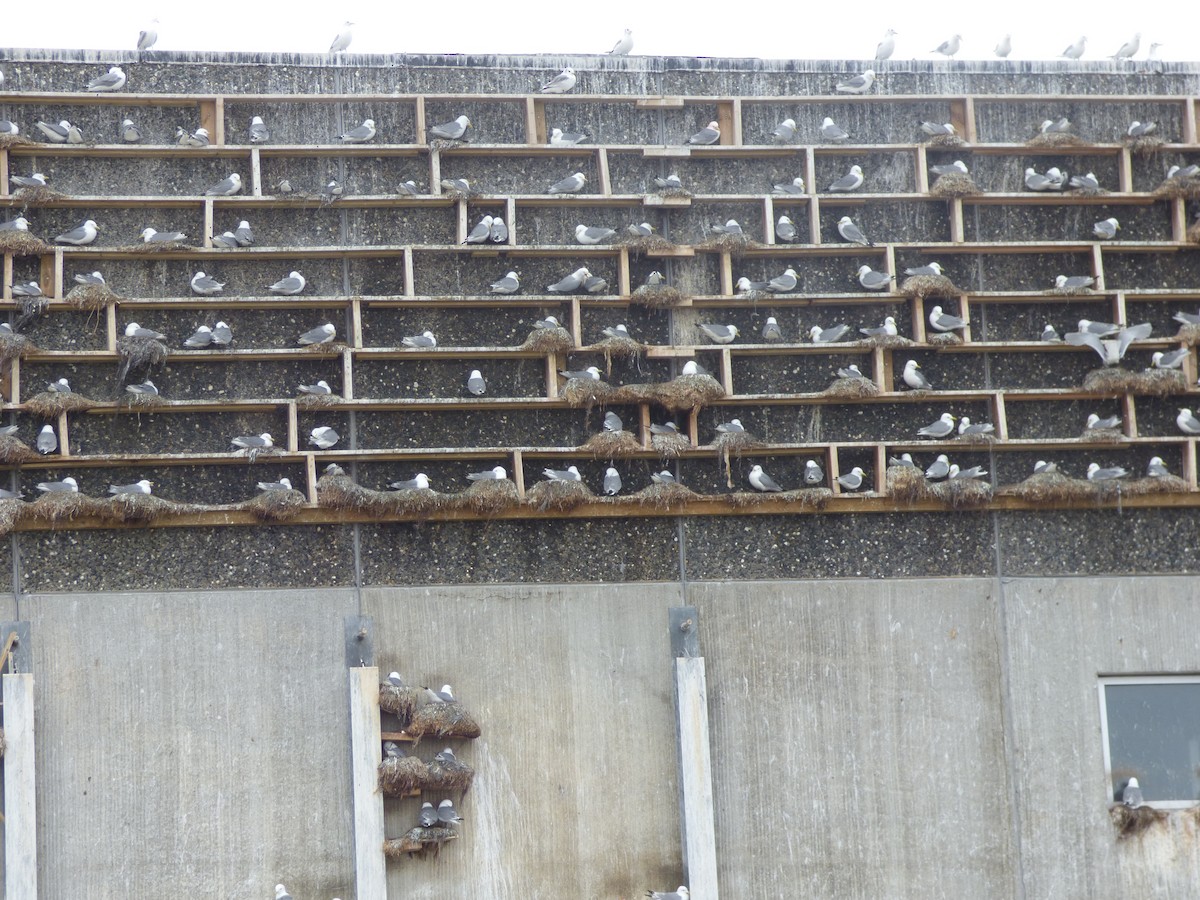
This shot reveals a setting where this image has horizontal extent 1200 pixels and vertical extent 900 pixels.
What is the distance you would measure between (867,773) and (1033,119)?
6.14m

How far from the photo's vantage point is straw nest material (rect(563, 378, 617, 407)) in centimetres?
1413

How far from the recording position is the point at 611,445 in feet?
46.0

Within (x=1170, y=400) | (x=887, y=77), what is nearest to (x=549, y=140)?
(x=887, y=77)

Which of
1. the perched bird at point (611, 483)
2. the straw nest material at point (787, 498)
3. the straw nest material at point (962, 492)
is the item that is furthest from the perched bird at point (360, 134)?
the straw nest material at point (962, 492)

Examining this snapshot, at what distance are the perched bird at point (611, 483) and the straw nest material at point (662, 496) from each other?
150mm

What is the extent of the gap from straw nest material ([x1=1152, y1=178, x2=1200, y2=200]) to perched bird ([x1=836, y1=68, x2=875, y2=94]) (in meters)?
2.78

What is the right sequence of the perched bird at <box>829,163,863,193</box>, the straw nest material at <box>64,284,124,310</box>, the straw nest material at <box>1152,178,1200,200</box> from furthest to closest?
the straw nest material at <box>1152,178,1200,200</box> → the perched bird at <box>829,163,863,193</box> → the straw nest material at <box>64,284,124,310</box>

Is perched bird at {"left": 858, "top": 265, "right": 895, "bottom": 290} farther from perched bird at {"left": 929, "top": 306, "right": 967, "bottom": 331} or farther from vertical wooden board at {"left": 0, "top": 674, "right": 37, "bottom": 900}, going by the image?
vertical wooden board at {"left": 0, "top": 674, "right": 37, "bottom": 900}

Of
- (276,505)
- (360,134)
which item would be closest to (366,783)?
(276,505)

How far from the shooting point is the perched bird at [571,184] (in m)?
14.6

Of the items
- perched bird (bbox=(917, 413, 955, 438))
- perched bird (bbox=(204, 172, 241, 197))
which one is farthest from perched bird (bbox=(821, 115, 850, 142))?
perched bird (bbox=(204, 172, 241, 197))

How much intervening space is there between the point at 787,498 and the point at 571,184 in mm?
3292

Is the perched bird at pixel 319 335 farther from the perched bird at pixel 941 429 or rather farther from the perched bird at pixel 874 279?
the perched bird at pixel 941 429

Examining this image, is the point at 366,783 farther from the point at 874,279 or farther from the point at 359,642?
the point at 874,279
